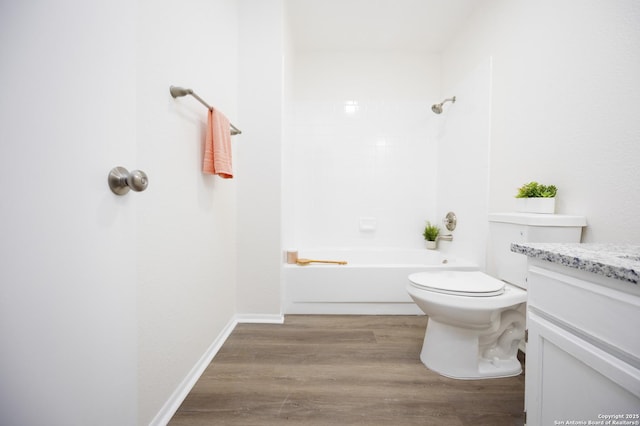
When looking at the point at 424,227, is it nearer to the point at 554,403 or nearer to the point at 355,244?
the point at 355,244

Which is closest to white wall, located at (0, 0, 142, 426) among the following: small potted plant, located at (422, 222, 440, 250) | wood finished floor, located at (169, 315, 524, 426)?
wood finished floor, located at (169, 315, 524, 426)

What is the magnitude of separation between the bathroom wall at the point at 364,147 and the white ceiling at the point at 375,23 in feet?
0.41

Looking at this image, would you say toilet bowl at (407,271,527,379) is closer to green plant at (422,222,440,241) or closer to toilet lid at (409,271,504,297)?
toilet lid at (409,271,504,297)

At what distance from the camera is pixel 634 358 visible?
1.71 ft

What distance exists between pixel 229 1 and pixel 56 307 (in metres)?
2.02

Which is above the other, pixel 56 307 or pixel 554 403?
pixel 56 307

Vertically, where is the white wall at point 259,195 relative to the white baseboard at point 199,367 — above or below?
above

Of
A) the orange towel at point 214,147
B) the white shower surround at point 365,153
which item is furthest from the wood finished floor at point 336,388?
the white shower surround at point 365,153

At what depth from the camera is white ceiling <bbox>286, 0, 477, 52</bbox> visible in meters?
2.12

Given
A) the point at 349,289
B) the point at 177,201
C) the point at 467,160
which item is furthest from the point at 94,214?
the point at 467,160

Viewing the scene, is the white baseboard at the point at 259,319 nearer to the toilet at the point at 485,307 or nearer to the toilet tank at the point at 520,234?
the toilet at the point at 485,307

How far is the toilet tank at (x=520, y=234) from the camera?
1.23 m

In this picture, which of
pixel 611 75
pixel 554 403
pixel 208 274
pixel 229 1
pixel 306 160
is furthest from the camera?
pixel 306 160

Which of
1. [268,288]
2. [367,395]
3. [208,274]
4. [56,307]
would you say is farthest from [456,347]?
[56,307]
